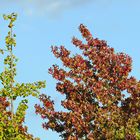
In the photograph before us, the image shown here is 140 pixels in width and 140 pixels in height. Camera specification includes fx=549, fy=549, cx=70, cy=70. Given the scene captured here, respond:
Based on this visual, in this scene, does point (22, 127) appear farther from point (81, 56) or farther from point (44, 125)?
point (81, 56)

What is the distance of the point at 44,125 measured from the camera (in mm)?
30156

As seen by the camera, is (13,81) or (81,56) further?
(81,56)

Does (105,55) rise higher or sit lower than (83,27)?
lower

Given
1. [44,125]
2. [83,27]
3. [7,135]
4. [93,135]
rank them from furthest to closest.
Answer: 1. [83,27]
2. [44,125]
3. [93,135]
4. [7,135]

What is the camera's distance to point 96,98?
29.0 m

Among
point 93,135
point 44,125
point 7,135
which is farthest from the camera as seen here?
point 44,125

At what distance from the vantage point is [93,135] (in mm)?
28312

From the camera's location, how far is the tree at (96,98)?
1123 inches

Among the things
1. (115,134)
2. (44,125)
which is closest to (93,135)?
(115,134)

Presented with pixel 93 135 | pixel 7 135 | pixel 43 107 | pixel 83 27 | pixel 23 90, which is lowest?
pixel 7 135

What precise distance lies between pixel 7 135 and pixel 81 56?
10.2 m

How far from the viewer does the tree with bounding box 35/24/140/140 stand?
1123 inches

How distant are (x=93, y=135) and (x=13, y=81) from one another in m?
7.43

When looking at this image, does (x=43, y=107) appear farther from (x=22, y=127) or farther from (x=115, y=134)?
(x=115, y=134)
